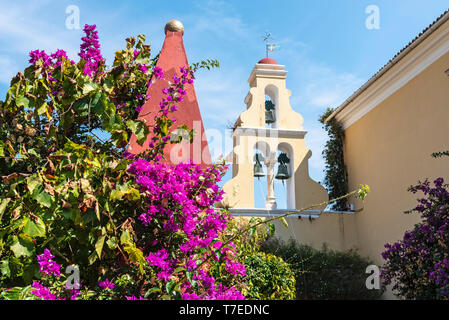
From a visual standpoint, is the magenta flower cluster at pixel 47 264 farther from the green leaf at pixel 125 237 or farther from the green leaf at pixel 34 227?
the green leaf at pixel 125 237

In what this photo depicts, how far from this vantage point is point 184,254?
3035mm

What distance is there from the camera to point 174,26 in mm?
5547

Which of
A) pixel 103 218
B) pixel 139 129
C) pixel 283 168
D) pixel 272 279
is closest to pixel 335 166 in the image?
pixel 283 168

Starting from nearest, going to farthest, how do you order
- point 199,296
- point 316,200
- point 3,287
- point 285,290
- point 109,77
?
point 199,296 → point 3,287 → point 109,77 → point 285,290 → point 316,200

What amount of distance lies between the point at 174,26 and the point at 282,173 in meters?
6.11

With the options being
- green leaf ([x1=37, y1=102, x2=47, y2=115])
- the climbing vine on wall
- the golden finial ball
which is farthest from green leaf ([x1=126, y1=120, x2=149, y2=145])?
the climbing vine on wall

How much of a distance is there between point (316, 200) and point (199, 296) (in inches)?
341

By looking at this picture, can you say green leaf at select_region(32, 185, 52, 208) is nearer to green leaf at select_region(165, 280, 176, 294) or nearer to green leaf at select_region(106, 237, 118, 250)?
green leaf at select_region(106, 237, 118, 250)

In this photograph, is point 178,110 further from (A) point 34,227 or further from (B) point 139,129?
(A) point 34,227

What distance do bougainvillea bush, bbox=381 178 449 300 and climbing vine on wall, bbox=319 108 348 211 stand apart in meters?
5.53

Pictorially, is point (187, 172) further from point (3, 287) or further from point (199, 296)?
point (3, 287)

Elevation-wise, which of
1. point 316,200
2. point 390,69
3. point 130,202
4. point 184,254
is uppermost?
point 390,69

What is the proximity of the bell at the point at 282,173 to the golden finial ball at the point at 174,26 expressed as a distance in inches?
238

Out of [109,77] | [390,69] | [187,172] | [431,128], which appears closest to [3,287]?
[187,172]
